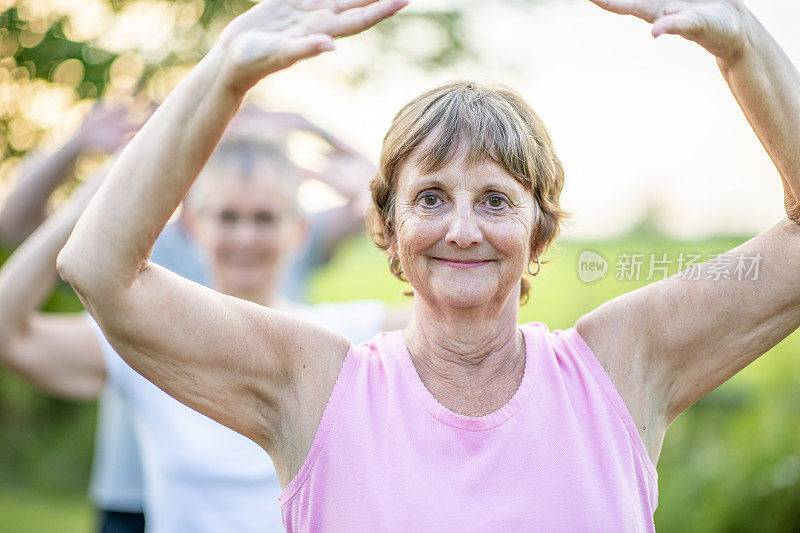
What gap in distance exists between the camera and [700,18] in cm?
171

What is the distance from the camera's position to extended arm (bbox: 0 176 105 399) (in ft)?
9.68

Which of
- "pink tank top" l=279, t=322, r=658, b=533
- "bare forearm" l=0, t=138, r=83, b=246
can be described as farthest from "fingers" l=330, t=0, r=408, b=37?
"bare forearm" l=0, t=138, r=83, b=246

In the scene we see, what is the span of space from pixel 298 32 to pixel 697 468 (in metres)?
4.21

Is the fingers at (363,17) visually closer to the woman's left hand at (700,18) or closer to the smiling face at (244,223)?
the woman's left hand at (700,18)

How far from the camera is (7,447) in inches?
341

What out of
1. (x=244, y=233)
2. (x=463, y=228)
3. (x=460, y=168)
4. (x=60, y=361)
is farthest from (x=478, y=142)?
(x=60, y=361)

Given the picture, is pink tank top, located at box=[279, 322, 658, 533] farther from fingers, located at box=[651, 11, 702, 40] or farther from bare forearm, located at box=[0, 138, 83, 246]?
bare forearm, located at box=[0, 138, 83, 246]

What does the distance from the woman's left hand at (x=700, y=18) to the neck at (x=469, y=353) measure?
69cm

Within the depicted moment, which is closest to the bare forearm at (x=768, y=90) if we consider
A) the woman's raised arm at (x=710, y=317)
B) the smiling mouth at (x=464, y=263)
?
the woman's raised arm at (x=710, y=317)

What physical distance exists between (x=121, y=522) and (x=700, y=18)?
9.38 ft

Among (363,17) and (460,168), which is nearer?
(363,17)

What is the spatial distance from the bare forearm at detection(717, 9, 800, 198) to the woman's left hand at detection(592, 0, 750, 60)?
4 centimetres

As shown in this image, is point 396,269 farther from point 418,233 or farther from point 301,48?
point 301,48

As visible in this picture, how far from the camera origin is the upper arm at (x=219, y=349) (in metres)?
1.74
